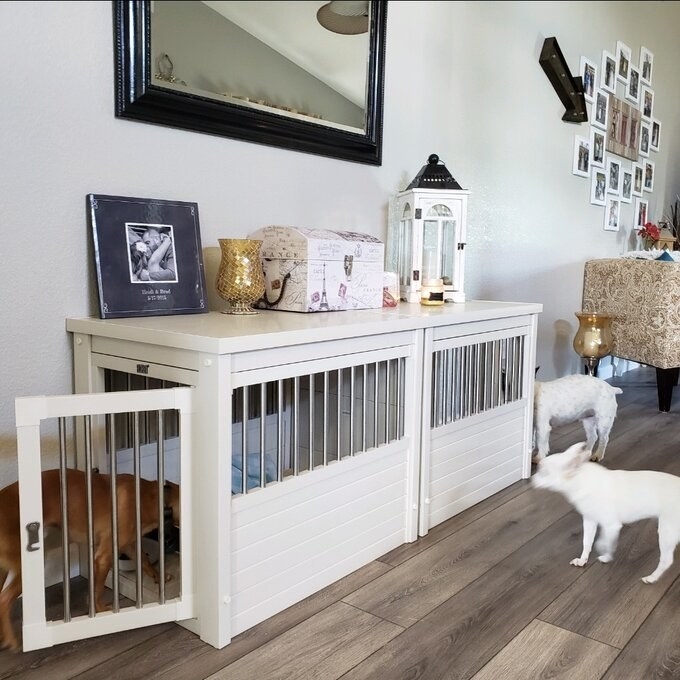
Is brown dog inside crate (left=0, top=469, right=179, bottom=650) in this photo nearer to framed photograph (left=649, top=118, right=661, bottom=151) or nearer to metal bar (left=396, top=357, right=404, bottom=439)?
metal bar (left=396, top=357, right=404, bottom=439)

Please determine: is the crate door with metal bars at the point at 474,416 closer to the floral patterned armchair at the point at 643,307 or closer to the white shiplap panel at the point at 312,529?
the white shiplap panel at the point at 312,529

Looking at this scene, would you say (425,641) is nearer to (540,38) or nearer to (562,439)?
(562,439)

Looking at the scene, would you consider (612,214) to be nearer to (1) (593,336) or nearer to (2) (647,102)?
(2) (647,102)

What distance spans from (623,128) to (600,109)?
39 cm

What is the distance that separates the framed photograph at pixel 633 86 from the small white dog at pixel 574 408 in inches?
88.8

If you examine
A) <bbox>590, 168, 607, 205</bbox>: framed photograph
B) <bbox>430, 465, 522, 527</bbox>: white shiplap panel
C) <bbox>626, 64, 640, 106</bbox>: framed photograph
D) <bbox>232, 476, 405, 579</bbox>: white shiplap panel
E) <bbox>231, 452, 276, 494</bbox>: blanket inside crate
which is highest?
<bbox>626, 64, 640, 106</bbox>: framed photograph

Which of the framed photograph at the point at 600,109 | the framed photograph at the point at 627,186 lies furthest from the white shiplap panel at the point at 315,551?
the framed photograph at the point at 627,186

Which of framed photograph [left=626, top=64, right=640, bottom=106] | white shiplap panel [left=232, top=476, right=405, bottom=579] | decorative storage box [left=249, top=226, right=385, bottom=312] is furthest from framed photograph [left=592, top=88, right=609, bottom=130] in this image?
white shiplap panel [left=232, top=476, right=405, bottom=579]

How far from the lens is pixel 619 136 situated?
147 inches

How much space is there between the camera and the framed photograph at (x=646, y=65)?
12.8 ft

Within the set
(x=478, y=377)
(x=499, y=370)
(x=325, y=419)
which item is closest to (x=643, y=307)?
(x=499, y=370)

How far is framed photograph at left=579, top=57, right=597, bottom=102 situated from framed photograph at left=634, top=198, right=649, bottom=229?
101 centimetres

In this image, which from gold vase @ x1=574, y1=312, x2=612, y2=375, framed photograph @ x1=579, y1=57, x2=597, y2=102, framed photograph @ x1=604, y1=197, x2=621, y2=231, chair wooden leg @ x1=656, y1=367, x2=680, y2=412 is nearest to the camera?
gold vase @ x1=574, y1=312, x2=612, y2=375

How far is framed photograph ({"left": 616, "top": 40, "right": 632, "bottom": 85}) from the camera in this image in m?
3.60
